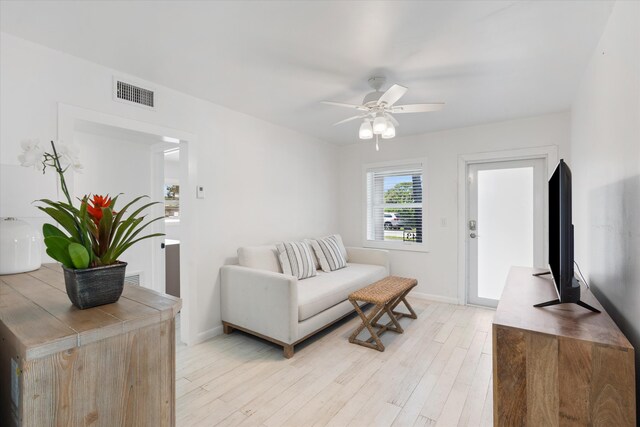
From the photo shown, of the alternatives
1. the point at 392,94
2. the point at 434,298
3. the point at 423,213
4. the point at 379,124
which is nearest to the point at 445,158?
the point at 423,213

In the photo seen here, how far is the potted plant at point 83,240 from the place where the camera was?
3.06ft

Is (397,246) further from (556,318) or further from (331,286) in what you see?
(556,318)

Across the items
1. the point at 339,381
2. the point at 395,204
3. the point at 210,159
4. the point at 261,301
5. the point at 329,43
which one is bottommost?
the point at 339,381

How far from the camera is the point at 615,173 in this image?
61.6 inches

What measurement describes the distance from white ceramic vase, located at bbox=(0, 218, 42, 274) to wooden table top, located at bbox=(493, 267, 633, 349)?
216 centimetres

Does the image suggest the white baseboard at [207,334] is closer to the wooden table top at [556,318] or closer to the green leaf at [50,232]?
the green leaf at [50,232]

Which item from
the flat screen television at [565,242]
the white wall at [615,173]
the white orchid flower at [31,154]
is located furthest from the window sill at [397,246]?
the white orchid flower at [31,154]

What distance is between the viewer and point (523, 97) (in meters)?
2.89

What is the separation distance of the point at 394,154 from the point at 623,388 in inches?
149

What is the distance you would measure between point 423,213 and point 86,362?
403 cm

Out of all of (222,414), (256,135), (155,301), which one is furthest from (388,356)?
(256,135)

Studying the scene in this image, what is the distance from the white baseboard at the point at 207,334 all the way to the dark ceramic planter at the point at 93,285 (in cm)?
207

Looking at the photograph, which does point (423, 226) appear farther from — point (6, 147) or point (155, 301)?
point (6, 147)

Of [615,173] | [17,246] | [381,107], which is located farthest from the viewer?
[381,107]
